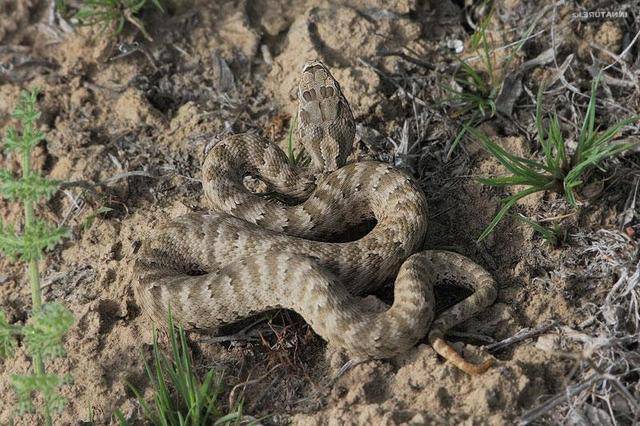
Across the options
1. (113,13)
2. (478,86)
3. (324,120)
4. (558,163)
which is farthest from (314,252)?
(113,13)

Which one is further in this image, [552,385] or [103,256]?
[103,256]

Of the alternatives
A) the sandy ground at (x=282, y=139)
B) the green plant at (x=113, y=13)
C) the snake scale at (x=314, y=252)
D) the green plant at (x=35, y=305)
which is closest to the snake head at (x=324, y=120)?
the snake scale at (x=314, y=252)

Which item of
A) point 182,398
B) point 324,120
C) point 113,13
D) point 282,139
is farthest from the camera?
point 113,13

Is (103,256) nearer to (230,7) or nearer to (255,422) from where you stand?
(255,422)

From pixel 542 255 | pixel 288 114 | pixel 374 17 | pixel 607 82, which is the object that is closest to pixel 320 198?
pixel 288 114

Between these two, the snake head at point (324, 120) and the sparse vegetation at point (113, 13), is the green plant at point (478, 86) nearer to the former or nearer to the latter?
the snake head at point (324, 120)

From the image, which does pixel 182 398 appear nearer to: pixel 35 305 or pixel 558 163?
pixel 35 305
